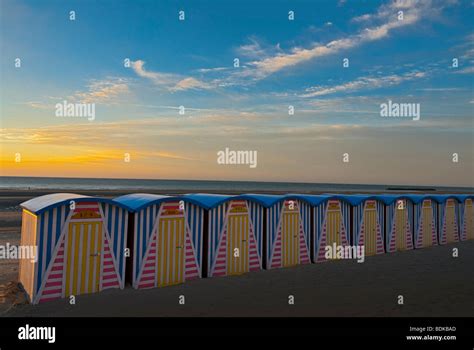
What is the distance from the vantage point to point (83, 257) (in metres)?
9.02

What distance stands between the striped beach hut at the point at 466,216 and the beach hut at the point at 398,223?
4.46m

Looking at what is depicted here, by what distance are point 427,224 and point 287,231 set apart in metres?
8.84

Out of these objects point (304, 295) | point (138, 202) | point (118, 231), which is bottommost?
point (304, 295)

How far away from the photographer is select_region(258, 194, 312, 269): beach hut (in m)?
12.6

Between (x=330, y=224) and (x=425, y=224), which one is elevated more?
(x=330, y=224)

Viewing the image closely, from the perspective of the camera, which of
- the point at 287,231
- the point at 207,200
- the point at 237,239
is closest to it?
the point at 207,200

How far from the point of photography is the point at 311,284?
1035 centimetres

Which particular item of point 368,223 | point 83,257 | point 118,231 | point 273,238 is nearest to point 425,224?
point 368,223

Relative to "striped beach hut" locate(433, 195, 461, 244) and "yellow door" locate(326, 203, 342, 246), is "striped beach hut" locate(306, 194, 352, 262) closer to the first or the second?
"yellow door" locate(326, 203, 342, 246)

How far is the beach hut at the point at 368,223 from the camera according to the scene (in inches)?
591

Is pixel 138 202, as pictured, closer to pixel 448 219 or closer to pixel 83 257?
pixel 83 257
